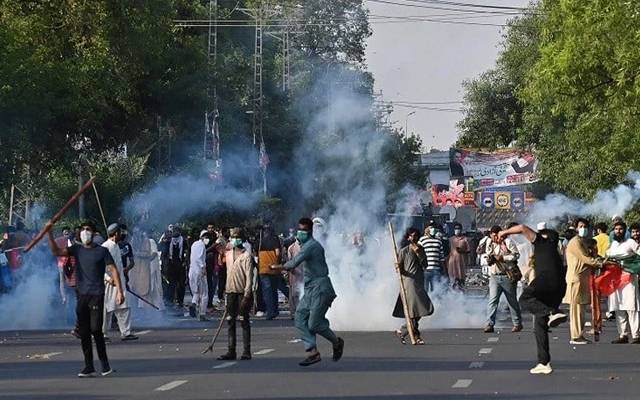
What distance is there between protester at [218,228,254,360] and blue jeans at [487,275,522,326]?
7649 millimetres

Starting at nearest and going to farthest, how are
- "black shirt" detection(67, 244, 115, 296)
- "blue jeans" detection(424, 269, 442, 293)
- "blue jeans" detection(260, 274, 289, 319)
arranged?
"black shirt" detection(67, 244, 115, 296) → "blue jeans" detection(260, 274, 289, 319) → "blue jeans" detection(424, 269, 442, 293)

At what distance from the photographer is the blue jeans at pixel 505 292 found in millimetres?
28719

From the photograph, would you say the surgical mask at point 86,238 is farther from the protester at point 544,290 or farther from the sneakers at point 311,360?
the protester at point 544,290

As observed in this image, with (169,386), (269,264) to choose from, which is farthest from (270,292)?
(169,386)

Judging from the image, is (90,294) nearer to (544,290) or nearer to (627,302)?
(544,290)

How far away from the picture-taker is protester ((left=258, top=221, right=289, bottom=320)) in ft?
111

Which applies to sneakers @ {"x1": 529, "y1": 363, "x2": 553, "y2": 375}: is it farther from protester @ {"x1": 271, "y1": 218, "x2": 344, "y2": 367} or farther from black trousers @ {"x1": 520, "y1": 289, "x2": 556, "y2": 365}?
protester @ {"x1": 271, "y1": 218, "x2": 344, "y2": 367}

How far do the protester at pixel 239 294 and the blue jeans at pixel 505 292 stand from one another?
7649 mm

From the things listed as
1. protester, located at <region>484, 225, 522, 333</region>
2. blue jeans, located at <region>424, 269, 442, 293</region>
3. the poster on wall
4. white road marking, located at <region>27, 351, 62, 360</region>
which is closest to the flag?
the poster on wall

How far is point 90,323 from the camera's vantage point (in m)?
19.4

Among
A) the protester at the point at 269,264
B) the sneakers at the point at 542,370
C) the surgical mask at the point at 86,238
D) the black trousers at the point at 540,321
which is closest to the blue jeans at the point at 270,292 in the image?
the protester at the point at 269,264

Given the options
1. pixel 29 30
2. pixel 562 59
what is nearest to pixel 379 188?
pixel 29 30

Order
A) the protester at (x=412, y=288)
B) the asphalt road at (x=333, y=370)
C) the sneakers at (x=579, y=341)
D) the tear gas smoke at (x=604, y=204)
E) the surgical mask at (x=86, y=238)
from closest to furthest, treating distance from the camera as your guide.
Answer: the asphalt road at (x=333, y=370)
the surgical mask at (x=86, y=238)
the sneakers at (x=579, y=341)
the protester at (x=412, y=288)
the tear gas smoke at (x=604, y=204)

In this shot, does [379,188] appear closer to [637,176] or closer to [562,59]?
[637,176]
